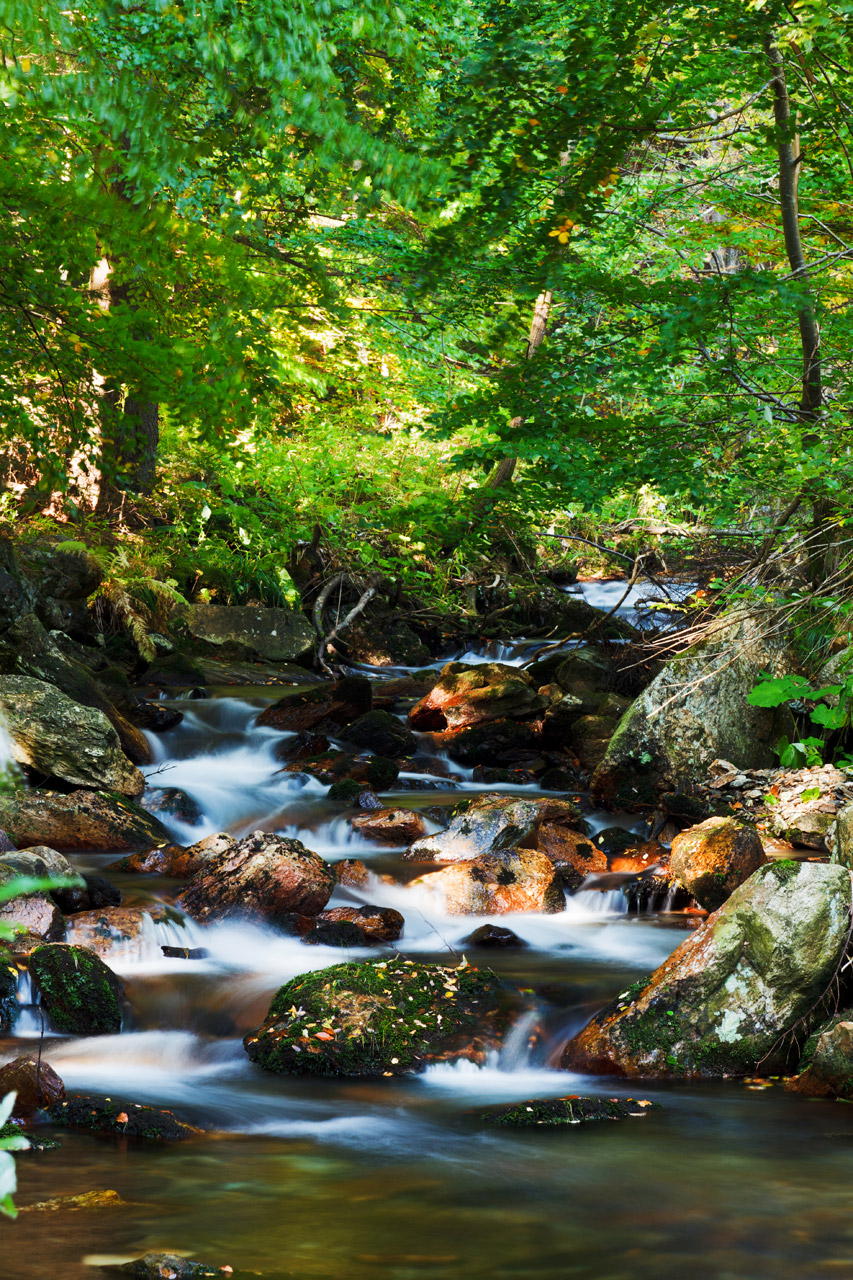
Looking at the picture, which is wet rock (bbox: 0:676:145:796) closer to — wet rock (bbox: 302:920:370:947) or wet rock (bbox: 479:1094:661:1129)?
wet rock (bbox: 302:920:370:947)

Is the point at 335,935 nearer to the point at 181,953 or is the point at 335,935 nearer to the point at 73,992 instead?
the point at 181,953

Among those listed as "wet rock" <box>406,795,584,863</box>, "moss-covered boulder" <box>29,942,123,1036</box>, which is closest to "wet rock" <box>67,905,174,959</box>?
"moss-covered boulder" <box>29,942,123,1036</box>

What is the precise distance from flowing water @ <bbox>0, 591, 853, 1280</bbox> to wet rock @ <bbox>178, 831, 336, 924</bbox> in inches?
8.6

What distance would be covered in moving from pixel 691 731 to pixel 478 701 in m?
3.46

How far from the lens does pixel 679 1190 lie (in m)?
3.85

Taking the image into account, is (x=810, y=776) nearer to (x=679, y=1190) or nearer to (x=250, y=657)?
(x=679, y=1190)

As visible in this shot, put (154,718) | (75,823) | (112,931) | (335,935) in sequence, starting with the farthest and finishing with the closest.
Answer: (154,718) < (75,823) < (335,935) < (112,931)

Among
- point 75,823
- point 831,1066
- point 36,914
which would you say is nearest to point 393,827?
point 75,823

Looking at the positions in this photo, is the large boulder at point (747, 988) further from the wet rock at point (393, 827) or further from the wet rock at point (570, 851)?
the wet rock at point (393, 827)

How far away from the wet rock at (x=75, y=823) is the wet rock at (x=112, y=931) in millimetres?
1868

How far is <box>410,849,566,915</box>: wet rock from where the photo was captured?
7816 mm

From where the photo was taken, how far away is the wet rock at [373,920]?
7148 millimetres

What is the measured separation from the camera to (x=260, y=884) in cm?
728

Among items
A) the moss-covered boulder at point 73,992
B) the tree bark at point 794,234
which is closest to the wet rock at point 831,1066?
the moss-covered boulder at point 73,992
